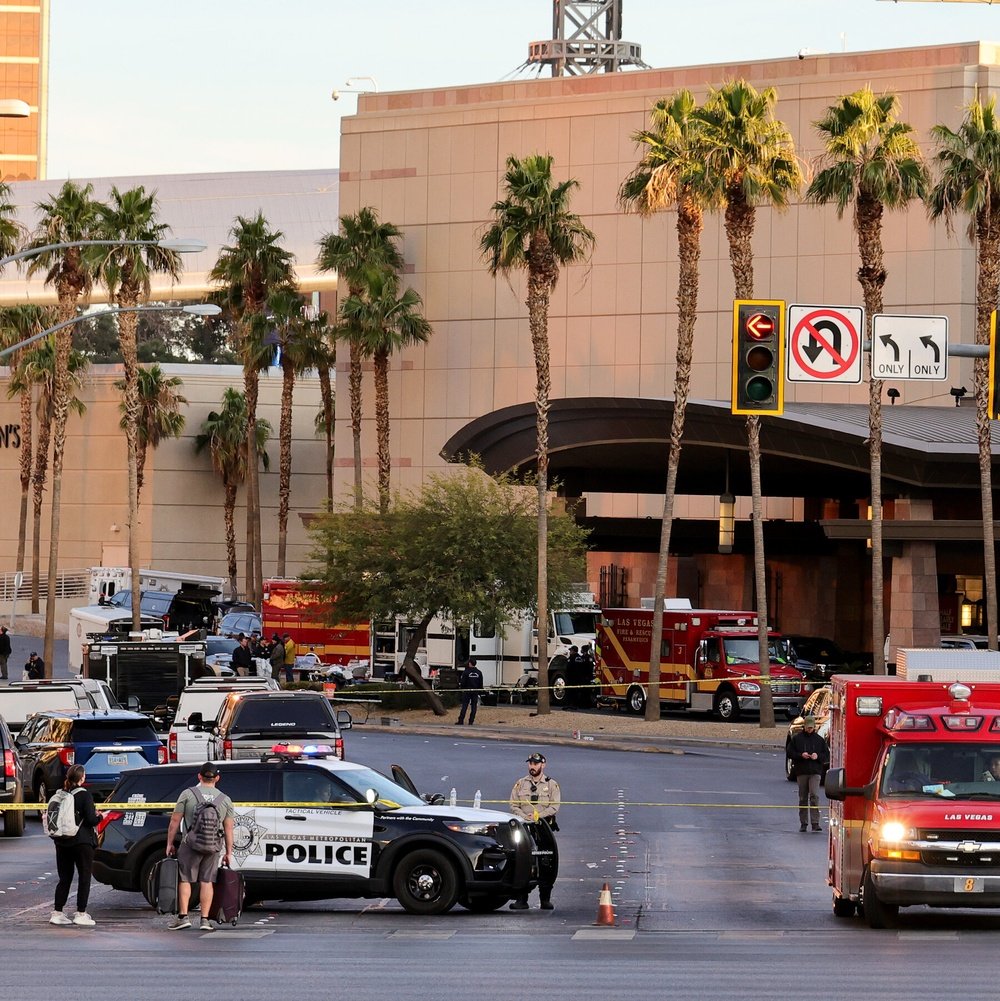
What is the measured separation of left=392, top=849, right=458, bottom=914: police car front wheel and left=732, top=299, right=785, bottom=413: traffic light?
537 cm

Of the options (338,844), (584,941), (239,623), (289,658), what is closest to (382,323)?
(239,623)

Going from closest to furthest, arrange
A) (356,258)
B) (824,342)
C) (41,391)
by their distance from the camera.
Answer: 1. (824,342)
2. (356,258)
3. (41,391)

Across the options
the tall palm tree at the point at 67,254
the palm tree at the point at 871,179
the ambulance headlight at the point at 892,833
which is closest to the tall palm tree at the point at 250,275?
the tall palm tree at the point at 67,254

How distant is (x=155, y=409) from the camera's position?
284ft

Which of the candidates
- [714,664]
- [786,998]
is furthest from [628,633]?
[786,998]

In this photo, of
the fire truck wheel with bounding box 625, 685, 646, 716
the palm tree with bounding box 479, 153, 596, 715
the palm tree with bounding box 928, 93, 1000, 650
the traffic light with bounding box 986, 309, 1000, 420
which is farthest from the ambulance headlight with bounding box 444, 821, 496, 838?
the fire truck wheel with bounding box 625, 685, 646, 716

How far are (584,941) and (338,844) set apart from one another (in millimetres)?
3298

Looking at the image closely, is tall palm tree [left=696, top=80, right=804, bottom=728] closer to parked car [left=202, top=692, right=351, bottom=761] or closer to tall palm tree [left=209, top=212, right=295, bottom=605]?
parked car [left=202, top=692, right=351, bottom=761]

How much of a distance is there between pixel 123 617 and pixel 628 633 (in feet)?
58.3

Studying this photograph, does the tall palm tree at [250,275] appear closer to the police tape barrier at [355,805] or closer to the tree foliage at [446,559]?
the tree foliage at [446,559]

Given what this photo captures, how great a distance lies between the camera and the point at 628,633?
168 feet

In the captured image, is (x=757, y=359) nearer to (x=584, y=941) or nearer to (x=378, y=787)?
(x=378, y=787)

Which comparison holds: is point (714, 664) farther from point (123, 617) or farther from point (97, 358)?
point (97, 358)

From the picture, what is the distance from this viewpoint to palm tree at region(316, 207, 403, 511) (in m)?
70.7
